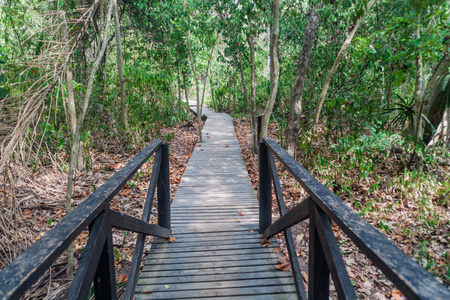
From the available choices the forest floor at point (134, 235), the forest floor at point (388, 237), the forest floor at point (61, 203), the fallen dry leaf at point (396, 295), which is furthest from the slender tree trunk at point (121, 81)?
the fallen dry leaf at point (396, 295)

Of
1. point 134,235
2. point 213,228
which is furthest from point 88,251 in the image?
point 134,235

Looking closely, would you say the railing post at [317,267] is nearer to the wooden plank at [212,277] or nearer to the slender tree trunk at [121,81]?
the wooden plank at [212,277]

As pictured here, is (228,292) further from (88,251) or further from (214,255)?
(88,251)

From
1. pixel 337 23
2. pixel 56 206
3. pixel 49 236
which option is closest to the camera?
pixel 49 236

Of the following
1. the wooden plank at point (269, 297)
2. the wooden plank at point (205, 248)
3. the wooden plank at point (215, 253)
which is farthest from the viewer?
the wooden plank at point (205, 248)

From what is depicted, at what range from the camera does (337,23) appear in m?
7.69

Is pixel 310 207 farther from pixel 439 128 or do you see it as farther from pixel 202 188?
pixel 439 128

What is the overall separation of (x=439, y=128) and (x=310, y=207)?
5826mm

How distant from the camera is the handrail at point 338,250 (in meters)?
0.80

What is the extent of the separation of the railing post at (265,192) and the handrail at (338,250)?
2.77 feet

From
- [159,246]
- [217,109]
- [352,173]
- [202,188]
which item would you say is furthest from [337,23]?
[217,109]

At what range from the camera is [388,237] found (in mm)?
4215

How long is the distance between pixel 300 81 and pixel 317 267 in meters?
5.20

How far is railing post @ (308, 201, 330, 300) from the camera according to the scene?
5.23ft
